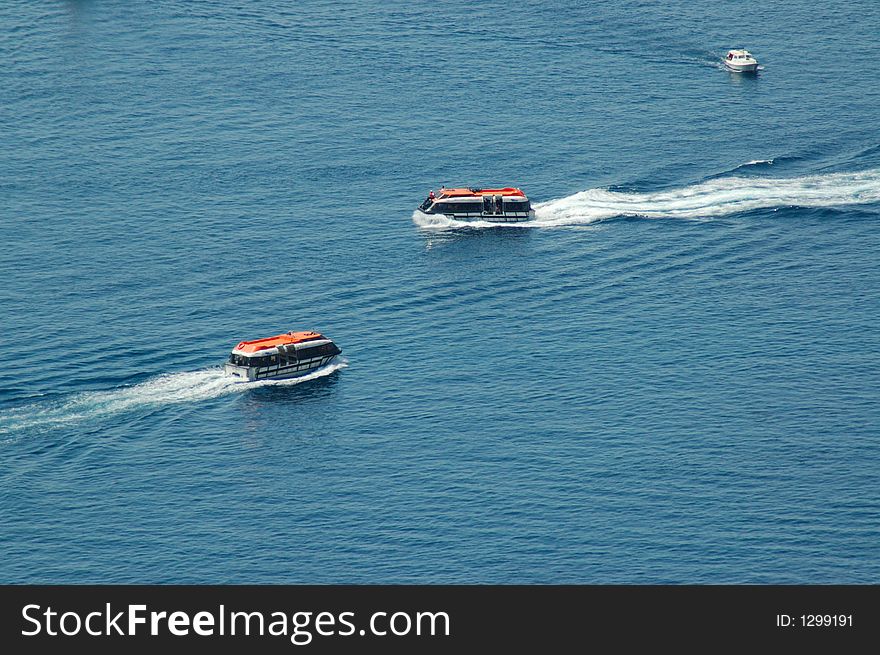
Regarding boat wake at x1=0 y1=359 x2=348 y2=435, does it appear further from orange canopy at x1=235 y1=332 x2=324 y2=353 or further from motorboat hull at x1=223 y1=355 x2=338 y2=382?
orange canopy at x1=235 y1=332 x2=324 y2=353

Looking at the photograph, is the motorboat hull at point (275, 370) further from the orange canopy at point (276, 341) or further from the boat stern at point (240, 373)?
the orange canopy at point (276, 341)

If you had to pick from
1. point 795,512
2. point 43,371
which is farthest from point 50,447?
point 795,512

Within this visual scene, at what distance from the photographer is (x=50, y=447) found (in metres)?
164

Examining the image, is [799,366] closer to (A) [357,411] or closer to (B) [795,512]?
(B) [795,512]

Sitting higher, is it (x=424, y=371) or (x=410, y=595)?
(x=410, y=595)

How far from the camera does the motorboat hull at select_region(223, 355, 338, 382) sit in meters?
182

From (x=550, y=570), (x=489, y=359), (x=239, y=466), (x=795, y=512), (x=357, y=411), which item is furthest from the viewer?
(x=489, y=359)

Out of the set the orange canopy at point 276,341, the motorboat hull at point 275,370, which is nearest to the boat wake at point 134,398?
the motorboat hull at point 275,370

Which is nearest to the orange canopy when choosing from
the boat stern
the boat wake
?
the boat stern

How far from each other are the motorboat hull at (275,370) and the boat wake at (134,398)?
546 millimetres

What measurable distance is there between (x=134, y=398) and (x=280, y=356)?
769 inches

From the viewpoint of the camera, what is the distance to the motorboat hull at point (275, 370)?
18175 cm

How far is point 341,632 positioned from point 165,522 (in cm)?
8753

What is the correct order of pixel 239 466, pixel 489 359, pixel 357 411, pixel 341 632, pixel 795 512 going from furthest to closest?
pixel 489 359, pixel 357 411, pixel 239 466, pixel 795 512, pixel 341 632
